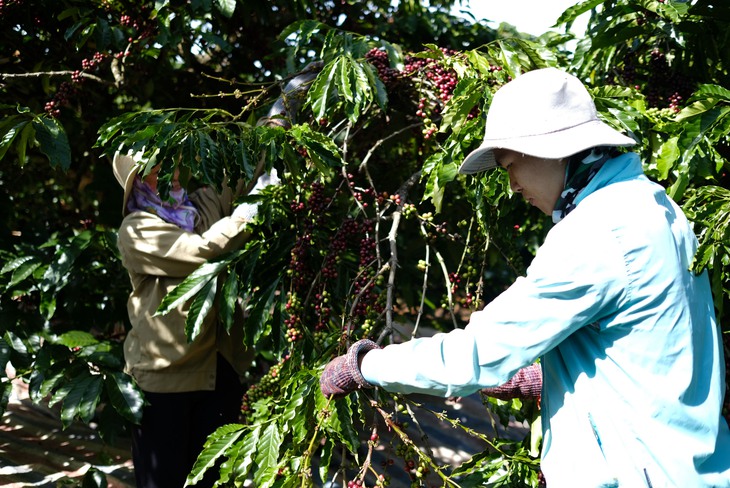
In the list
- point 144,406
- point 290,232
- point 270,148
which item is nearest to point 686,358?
point 270,148

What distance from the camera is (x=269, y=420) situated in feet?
7.29

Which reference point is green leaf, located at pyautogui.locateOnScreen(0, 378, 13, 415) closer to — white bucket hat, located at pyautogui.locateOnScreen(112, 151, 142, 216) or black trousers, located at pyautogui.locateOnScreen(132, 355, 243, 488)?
black trousers, located at pyautogui.locateOnScreen(132, 355, 243, 488)

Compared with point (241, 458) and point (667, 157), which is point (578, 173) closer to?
point (667, 157)

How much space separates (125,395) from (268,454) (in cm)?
87

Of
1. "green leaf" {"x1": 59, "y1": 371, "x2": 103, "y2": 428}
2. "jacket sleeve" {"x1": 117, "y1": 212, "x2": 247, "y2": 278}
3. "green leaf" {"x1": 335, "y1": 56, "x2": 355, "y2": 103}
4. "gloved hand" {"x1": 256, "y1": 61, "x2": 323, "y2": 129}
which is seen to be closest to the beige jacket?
"jacket sleeve" {"x1": 117, "y1": 212, "x2": 247, "y2": 278}

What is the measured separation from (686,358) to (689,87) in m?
1.63

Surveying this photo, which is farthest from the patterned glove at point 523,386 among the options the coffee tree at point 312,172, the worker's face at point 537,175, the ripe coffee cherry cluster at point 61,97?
the ripe coffee cherry cluster at point 61,97

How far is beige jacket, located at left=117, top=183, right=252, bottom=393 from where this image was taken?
2771 mm

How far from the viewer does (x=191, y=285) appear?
2.65 m

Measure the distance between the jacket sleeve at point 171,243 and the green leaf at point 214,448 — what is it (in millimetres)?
721

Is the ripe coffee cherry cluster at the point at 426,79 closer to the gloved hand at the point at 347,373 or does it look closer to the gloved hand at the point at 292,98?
the gloved hand at the point at 292,98

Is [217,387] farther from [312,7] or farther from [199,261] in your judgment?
[312,7]

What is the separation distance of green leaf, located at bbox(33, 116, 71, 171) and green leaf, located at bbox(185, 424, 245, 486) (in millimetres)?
1155

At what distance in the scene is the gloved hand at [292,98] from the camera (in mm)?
2682
